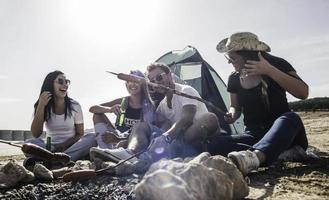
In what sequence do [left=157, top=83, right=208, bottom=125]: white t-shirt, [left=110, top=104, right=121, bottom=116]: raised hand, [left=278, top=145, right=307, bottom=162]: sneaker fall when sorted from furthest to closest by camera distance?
[left=110, top=104, right=121, bottom=116]: raised hand < [left=157, top=83, right=208, bottom=125]: white t-shirt < [left=278, top=145, right=307, bottom=162]: sneaker

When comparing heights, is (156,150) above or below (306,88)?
below

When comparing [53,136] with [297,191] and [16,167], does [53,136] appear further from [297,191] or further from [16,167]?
[297,191]

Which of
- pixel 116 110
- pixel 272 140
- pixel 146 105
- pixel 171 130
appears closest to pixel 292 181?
pixel 272 140

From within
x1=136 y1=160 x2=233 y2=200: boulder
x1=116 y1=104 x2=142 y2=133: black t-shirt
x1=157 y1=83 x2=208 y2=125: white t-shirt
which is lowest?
x1=136 y1=160 x2=233 y2=200: boulder

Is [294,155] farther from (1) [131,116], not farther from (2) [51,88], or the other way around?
(2) [51,88]

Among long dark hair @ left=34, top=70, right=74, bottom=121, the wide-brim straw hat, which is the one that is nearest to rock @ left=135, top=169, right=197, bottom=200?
the wide-brim straw hat

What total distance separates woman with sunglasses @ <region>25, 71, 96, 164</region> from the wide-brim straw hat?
7.72ft

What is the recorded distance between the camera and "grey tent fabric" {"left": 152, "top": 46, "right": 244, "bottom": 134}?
6680 millimetres

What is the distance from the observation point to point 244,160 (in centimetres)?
267

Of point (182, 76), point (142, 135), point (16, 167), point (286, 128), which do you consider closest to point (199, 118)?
point (142, 135)

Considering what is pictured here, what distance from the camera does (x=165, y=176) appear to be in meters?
1.88

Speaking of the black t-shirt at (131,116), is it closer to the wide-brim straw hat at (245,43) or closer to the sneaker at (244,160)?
the wide-brim straw hat at (245,43)

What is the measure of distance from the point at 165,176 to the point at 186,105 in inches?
84.1

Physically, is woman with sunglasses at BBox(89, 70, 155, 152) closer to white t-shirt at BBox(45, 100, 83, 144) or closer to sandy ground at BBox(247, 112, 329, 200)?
white t-shirt at BBox(45, 100, 83, 144)
